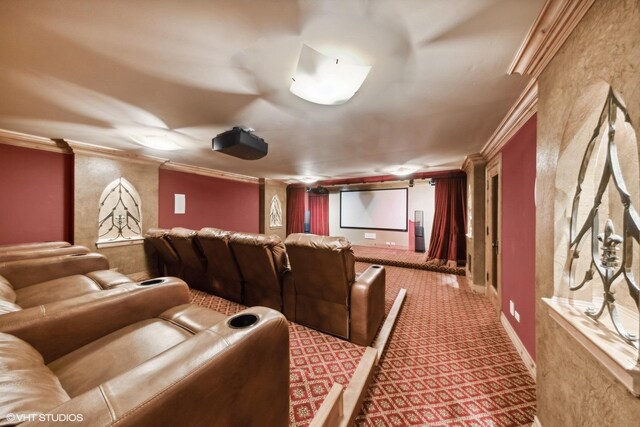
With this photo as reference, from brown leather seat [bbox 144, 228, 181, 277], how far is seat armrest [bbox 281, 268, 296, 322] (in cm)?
195

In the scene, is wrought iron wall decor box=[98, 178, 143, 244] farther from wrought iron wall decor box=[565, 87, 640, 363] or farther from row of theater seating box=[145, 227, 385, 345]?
wrought iron wall decor box=[565, 87, 640, 363]

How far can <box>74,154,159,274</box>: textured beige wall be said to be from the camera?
3287 millimetres

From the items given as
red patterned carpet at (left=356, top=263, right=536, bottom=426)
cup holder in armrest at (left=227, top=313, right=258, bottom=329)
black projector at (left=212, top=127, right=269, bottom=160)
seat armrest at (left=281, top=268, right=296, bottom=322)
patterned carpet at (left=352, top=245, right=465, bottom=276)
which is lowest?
red patterned carpet at (left=356, top=263, right=536, bottom=426)

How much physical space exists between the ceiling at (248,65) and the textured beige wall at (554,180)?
0.29 metres

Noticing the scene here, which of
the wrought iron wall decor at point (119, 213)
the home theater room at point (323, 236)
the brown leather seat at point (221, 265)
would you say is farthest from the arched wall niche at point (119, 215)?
the brown leather seat at point (221, 265)

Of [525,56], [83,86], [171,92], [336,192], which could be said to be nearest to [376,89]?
[525,56]

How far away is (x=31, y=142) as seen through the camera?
2961 mm

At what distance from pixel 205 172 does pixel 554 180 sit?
5.67m

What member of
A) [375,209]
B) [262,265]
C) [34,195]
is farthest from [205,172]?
[375,209]

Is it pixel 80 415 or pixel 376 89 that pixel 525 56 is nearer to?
pixel 376 89

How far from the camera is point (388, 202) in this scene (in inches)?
266

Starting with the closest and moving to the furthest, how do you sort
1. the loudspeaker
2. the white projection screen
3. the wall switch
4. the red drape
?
the wall switch
the loudspeaker
the white projection screen
the red drape

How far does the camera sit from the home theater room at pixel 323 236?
0.78m

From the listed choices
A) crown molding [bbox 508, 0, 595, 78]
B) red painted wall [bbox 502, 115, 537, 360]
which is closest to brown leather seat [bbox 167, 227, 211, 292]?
crown molding [bbox 508, 0, 595, 78]
